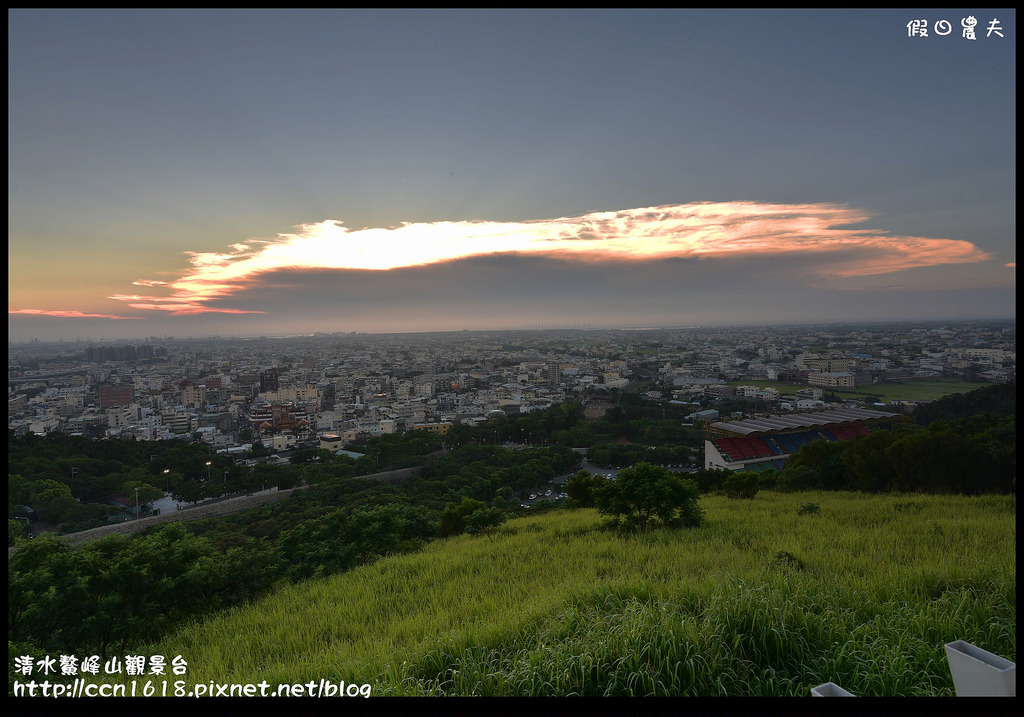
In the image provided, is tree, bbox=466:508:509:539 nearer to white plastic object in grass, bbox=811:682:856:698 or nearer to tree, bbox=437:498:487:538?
tree, bbox=437:498:487:538

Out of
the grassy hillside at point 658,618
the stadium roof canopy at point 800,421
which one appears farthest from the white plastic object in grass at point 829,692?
the stadium roof canopy at point 800,421

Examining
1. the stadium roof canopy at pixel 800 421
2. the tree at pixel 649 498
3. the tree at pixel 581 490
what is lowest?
the tree at pixel 581 490

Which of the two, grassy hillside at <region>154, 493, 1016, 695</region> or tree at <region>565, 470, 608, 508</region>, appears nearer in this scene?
grassy hillside at <region>154, 493, 1016, 695</region>

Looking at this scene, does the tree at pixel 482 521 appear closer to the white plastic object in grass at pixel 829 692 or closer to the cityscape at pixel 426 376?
the cityscape at pixel 426 376

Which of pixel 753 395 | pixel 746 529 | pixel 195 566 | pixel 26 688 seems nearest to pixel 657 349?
pixel 753 395

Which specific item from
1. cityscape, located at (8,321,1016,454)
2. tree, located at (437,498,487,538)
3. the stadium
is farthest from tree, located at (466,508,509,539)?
the stadium
